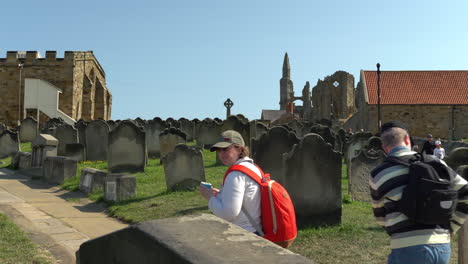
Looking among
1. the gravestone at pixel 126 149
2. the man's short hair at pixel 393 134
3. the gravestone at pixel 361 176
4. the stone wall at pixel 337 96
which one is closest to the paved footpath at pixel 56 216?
the gravestone at pixel 126 149

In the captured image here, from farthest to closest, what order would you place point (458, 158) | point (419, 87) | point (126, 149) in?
point (419, 87), point (126, 149), point (458, 158)

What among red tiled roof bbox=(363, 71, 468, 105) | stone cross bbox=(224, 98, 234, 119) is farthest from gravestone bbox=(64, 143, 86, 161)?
red tiled roof bbox=(363, 71, 468, 105)

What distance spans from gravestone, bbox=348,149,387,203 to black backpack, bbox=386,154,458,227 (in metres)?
7.60

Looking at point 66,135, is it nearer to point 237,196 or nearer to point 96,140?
point 96,140

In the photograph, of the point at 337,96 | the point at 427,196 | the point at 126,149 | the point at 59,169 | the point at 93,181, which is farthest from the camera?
the point at 337,96

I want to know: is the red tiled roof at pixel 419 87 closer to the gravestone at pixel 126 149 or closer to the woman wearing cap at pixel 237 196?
the gravestone at pixel 126 149

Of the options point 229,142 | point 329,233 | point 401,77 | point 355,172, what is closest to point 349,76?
point 401,77

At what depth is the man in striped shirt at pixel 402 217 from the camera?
302cm

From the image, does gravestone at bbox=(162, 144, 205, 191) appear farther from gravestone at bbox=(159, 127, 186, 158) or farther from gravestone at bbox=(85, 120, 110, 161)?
gravestone at bbox=(85, 120, 110, 161)

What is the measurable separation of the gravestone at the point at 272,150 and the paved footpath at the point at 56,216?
3258mm

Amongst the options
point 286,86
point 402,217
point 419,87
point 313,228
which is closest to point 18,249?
point 313,228

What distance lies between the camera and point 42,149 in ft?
47.0

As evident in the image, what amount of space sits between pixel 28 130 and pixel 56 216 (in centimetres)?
1854

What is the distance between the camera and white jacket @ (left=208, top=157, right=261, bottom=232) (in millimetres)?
3174
